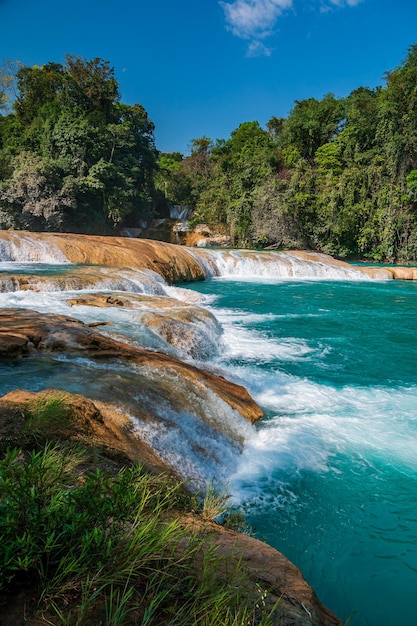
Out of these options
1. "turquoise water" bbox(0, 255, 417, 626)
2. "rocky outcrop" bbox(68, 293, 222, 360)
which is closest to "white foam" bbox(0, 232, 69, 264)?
"turquoise water" bbox(0, 255, 417, 626)

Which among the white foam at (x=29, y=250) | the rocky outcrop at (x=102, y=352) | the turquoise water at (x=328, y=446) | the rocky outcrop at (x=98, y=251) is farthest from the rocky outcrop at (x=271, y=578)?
the white foam at (x=29, y=250)

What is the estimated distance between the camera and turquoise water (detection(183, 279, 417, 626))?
2.49m

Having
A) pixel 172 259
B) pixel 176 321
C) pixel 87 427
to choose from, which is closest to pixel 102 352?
pixel 87 427

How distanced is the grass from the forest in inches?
985

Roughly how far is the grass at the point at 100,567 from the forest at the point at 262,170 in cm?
2501

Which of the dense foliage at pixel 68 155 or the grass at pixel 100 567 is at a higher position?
the dense foliage at pixel 68 155

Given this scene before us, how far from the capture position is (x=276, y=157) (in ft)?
101

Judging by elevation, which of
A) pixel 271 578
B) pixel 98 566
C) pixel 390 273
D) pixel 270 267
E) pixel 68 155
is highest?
pixel 68 155

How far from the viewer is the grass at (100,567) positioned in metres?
1.17

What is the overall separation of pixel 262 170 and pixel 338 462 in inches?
1161

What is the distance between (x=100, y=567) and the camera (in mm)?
1231

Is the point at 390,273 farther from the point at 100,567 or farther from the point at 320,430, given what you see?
the point at 100,567

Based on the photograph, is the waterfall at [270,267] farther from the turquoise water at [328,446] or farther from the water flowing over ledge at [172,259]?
the turquoise water at [328,446]

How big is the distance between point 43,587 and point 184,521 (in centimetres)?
77
